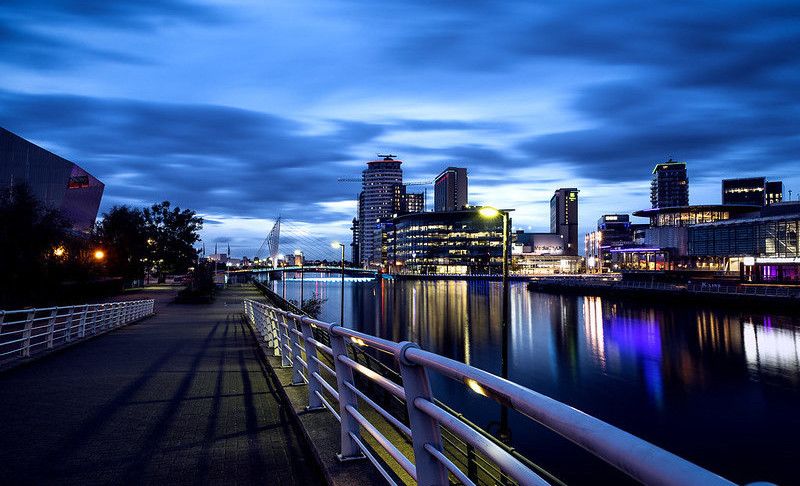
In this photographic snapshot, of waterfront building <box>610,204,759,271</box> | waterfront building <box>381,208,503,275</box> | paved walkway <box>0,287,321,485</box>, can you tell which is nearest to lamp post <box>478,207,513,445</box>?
paved walkway <box>0,287,321,485</box>

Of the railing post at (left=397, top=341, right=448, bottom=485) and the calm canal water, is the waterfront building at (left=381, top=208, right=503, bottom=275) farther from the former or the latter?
the railing post at (left=397, top=341, right=448, bottom=485)

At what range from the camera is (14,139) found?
Answer: 212 ft

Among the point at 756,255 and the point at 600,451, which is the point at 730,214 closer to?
the point at 756,255

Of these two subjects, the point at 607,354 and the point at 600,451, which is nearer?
the point at 600,451

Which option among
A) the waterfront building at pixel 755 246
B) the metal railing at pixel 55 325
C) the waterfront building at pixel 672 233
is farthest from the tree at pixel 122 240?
the waterfront building at pixel 672 233

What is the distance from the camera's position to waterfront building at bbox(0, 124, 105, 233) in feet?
209

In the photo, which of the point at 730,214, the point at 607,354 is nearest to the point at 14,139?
the point at 607,354

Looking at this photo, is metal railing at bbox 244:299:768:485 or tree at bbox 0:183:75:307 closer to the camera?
metal railing at bbox 244:299:768:485

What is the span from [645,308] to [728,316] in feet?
53.7

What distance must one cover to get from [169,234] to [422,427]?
3694 inches

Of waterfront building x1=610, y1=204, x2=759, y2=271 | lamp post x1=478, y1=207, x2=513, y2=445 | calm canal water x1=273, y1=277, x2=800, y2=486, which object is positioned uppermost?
waterfront building x1=610, y1=204, x2=759, y2=271

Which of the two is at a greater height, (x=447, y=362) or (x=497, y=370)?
(x=447, y=362)

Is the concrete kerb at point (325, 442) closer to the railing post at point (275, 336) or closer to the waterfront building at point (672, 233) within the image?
the railing post at point (275, 336)

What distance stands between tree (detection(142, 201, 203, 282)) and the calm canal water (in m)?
35.2
